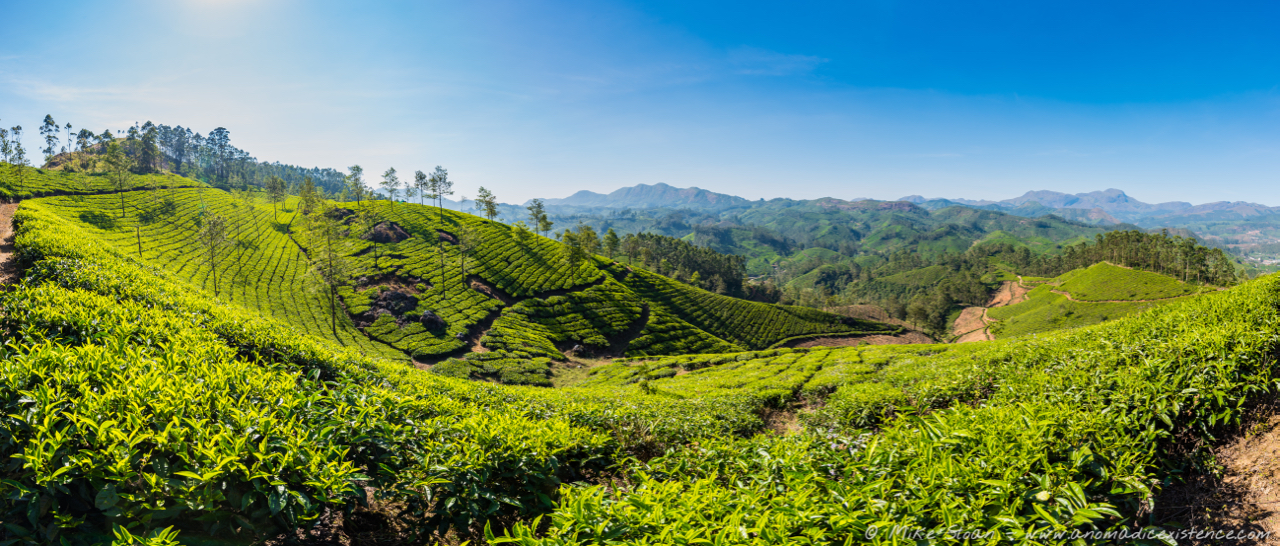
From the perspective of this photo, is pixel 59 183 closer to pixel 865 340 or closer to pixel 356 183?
pixel 356 183

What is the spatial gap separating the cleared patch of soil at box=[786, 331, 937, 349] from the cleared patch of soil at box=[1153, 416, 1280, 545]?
7062 centimetres

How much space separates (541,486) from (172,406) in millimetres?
3342

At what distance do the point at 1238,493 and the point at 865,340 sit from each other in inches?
3231

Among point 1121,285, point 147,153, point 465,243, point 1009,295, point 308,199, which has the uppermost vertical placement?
point 147,153

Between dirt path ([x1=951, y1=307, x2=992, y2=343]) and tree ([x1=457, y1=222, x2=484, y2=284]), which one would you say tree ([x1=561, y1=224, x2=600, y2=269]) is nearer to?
tree ([x1=457, y1=222, x2=484, y2=284])

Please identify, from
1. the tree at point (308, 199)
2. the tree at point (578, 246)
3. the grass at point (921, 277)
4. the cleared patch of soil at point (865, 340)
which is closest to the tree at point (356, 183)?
the tree at point (308, 199)

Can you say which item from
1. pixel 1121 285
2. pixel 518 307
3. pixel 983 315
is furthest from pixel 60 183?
pixel 1121 285

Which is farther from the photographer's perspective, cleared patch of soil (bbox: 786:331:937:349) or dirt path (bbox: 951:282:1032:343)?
dirt path (bbox: 951:282:1032:343)

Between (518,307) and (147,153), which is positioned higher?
(147,153)

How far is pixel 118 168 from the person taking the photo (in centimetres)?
7831

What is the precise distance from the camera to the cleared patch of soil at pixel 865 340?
7438 centimetres

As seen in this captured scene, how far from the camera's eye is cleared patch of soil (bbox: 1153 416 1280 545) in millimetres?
3725

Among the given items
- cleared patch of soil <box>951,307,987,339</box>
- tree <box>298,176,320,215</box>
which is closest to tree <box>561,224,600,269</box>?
tree <box>298,176,320,215</box>

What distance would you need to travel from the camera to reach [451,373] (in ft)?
124
